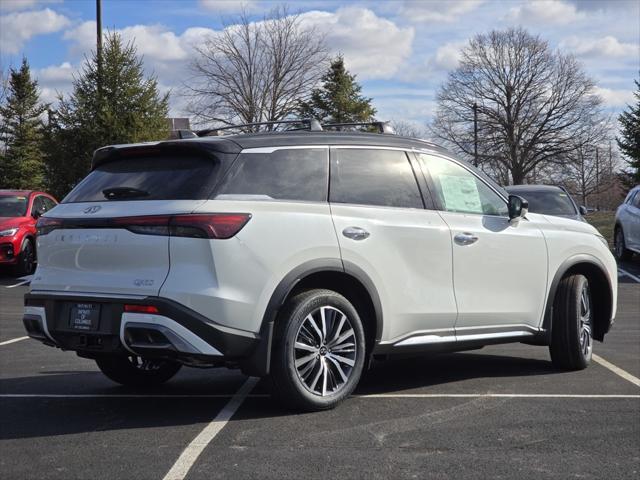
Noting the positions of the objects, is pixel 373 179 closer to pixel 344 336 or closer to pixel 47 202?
pixel 344 336

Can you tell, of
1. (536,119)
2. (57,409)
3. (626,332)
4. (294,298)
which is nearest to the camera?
(294,298)

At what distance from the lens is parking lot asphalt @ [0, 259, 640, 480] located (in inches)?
173

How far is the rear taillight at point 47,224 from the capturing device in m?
5.55

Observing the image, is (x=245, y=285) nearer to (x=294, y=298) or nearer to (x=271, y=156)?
(x=294, y=298)

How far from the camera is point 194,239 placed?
498 cm

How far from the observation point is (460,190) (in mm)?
6523

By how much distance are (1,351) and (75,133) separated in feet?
58.2

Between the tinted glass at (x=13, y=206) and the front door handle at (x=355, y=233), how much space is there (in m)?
13.5

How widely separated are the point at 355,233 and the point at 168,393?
6.22ft

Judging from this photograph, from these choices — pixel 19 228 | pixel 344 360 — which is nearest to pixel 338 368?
pixel 344 360

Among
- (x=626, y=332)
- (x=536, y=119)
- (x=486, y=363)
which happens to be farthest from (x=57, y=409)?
(x=536, y=119)

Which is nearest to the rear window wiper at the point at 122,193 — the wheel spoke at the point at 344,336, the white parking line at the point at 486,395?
the wheel spoke at the point at 344,336

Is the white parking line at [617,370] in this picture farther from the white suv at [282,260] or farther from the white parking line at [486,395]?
the white suv at [282,260]

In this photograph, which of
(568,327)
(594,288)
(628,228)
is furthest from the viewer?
(628,228)
